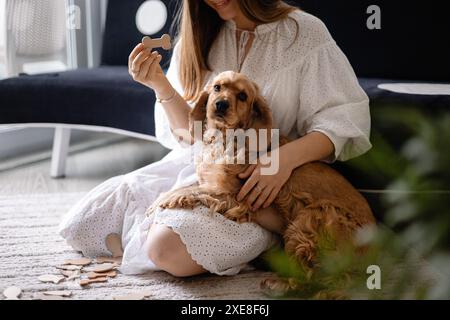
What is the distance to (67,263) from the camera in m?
1.67

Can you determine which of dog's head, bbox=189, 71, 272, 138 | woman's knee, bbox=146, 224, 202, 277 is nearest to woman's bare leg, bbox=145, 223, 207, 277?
woman's knee, bbox=146, 224, 202, 277

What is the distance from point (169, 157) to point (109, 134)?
183 centimetres

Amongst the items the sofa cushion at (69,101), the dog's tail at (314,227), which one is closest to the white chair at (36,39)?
the sofa cushion at (69,101)

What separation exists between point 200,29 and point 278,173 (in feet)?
1.65

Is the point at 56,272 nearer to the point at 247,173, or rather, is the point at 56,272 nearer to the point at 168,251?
the point at 168,251

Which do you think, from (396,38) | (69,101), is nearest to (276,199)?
(396,38)

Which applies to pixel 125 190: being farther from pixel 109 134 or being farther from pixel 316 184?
pixel 109 134

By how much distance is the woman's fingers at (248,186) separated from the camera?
4.81 ft

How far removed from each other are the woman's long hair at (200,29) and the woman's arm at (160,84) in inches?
3.2

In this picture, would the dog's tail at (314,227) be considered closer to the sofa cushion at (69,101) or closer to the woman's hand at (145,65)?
the woman's hand at (145,65)

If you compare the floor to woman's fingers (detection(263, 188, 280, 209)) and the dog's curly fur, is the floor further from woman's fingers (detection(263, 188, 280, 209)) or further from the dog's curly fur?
woman's fingers (detection(263, 188, 280, 209))

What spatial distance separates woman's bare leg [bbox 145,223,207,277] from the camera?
4.77ft

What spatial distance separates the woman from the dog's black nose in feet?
0.61

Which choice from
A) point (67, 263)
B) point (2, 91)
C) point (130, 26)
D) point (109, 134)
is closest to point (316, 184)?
point (67, 263)
